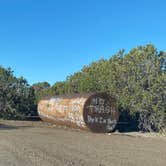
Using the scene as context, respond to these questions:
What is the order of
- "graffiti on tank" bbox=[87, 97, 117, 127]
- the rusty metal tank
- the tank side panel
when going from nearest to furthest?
the rusty metal tank
"graffiti on tank" bbox=[87, 97, 117, 127]
the tank side panel

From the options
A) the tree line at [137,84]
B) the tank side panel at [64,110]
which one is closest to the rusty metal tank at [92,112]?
the tank side panel at [64,110]

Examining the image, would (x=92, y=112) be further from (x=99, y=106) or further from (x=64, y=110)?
(x=64, y=110)

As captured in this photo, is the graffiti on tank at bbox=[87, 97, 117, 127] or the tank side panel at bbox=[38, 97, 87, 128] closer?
the graffiti on tank at bbox=[87, 97, 117, 127]

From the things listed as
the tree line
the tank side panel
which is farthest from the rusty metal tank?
the tree line

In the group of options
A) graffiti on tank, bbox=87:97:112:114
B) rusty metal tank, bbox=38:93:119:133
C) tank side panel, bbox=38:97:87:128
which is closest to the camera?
rusty metal tank, bbox=38:93:119:133

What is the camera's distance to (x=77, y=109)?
26688 mm

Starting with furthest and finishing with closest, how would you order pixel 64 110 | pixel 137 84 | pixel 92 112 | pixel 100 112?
pixel 64 110 → pixel 137 84 → pixel 100 112 → pixel 92 112

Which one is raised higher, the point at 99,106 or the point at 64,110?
the point at 99,106

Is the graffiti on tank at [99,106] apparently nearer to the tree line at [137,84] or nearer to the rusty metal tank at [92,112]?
the rusty metal tank at [92,112]

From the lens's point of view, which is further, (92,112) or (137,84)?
(137,84)

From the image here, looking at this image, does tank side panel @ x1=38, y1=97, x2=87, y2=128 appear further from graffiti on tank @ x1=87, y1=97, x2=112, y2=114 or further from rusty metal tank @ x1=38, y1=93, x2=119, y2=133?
graffiti on tank @ x1=87, y1=97, x2=112, y2=114

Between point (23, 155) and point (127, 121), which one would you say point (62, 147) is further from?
point (127, 121)

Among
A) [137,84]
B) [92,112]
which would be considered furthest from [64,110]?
[137,84]

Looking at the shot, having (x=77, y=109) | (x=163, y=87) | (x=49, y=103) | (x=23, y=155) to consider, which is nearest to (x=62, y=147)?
(x=23, y=155)
